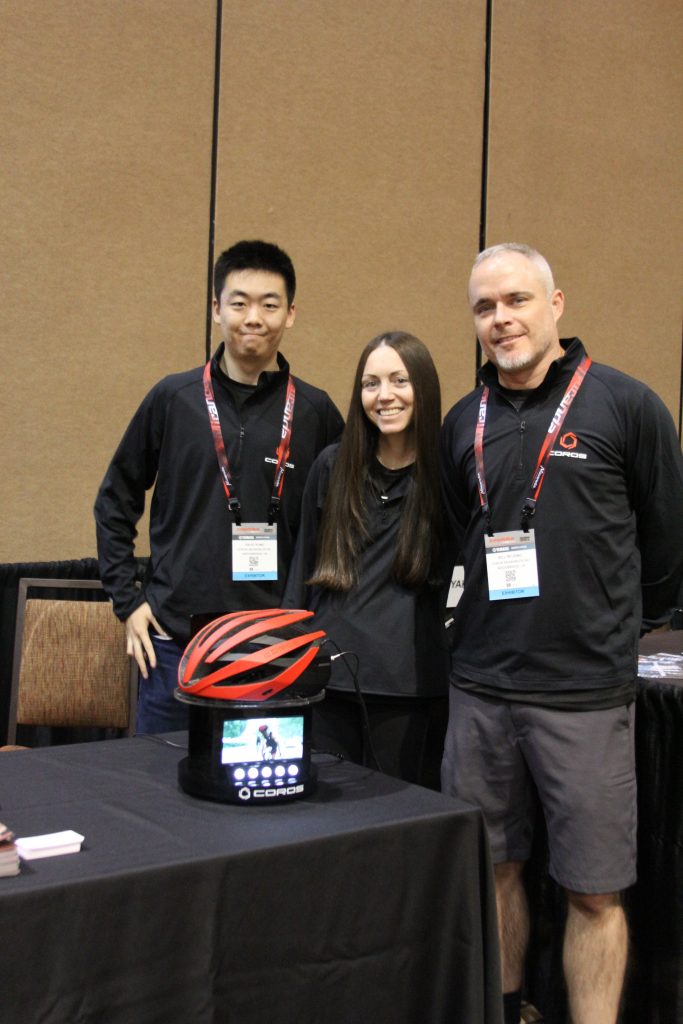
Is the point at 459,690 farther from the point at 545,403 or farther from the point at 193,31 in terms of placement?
the point at 193,31

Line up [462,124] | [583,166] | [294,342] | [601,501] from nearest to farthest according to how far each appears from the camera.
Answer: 1. [601,501]
2. [294,342]
3. [462,124]
4. [583,166]

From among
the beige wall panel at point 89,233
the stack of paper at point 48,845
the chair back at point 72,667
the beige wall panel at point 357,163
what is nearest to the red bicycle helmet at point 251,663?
the stack of paper at point 48,845

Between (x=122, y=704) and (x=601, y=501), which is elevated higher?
(x=601, y=501)

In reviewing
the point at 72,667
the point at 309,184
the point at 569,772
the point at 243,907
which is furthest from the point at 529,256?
the point at 309,184

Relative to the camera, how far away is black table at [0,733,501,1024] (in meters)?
1.12

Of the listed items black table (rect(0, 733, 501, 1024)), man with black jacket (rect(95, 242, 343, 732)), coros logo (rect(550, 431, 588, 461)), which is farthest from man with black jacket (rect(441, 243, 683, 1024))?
man with black jacket (rect(95, 242, 343, 732))

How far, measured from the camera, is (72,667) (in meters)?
2.72

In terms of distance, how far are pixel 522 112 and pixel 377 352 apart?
2.92 meters

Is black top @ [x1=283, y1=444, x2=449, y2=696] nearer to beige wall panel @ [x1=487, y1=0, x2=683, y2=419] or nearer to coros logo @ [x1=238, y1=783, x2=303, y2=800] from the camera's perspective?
coros logo @ [x1=238, y1=783, x2=303, y2=800]

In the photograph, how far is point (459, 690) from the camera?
6.42 ft

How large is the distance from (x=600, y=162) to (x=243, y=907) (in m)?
4.33

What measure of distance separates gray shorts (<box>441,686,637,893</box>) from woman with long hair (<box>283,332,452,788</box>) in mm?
126

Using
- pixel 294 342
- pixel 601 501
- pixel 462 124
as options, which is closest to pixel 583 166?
pixel 462 124

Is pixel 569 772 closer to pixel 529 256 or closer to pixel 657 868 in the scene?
pixel 657 868
